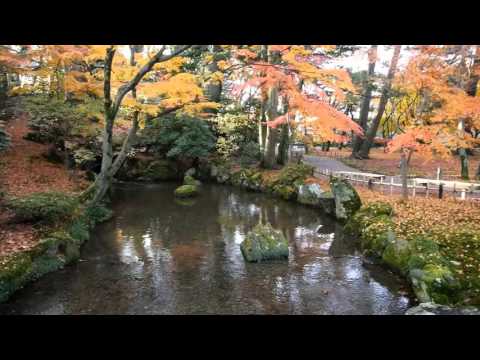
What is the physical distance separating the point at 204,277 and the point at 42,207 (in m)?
4.31

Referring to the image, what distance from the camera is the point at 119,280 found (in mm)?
7320

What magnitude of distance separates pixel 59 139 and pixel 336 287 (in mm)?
12872

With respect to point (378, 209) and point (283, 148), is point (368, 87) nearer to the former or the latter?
point (283, 148)

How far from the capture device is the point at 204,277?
752cm

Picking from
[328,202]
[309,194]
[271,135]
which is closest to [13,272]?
[328,202]

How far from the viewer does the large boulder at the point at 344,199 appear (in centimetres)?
1202

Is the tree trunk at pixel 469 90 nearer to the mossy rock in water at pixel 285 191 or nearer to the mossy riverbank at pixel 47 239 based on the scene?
the mossy rock in water at pixel 285 191

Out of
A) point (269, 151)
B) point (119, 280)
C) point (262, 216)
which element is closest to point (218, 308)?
point (119, 280)

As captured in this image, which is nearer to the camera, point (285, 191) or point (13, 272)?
point (13, 272)

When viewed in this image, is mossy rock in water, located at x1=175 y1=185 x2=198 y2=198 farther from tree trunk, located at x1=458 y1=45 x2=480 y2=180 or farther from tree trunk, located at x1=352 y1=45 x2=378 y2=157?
tree trunk, located at x1=352 y1=45 x2=378 y2=157

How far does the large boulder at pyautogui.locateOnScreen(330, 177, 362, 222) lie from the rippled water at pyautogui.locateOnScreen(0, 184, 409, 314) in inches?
22.7

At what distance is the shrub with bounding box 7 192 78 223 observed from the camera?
27.4 feet

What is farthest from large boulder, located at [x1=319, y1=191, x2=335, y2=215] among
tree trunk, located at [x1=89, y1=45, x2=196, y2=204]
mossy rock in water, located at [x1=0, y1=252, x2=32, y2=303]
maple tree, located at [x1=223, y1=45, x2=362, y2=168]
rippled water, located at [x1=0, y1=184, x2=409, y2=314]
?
mossy rock in water, located at [x1=0, y1=252, x2=32, y2=303]
